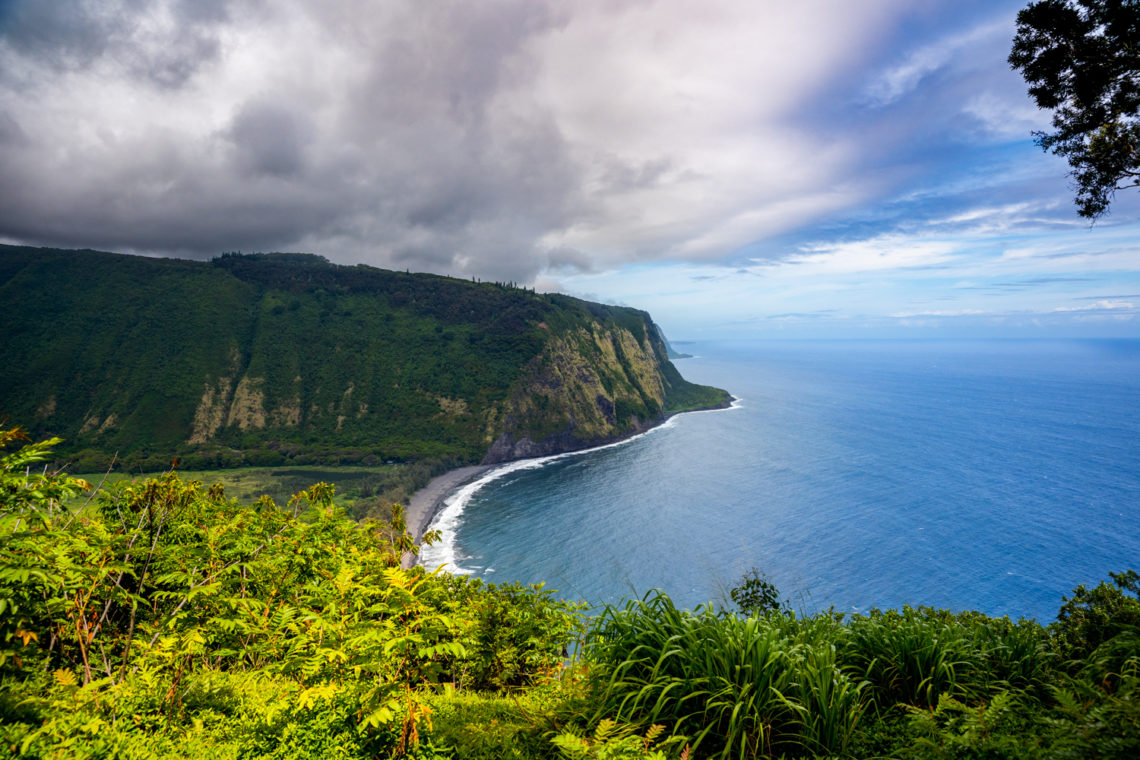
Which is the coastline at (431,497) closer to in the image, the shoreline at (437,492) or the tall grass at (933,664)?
the shoreline at (437,492)

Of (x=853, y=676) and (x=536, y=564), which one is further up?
(x=853, y=676)

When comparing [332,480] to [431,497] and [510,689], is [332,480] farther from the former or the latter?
[510,689]

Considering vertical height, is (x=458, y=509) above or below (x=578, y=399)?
below

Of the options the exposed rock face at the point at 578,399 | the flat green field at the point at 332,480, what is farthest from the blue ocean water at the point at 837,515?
the flat green field at the point at 332,480

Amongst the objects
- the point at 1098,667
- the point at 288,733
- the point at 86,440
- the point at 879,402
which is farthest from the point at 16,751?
the point at 879,402

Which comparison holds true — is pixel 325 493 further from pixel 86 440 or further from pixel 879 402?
pixel 879 402

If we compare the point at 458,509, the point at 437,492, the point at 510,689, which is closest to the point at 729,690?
the point at 510,689

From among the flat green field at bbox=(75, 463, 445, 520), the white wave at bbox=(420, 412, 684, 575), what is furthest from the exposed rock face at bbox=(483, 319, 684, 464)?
the flat green field at bbox=(75, 463, 445, 520)
